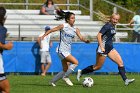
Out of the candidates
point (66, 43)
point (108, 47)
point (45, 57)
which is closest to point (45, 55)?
point (45, 57)

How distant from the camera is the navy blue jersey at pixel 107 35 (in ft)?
55.4

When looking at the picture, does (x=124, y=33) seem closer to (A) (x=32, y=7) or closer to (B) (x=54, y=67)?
(B) (x=54, y=67)

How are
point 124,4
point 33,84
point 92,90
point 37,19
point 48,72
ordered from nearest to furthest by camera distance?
point 92,90, point 33,84, point 48,72, point 37,19, point 124,4

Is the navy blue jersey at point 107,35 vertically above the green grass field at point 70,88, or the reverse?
the navy blue jersey at point 107,35

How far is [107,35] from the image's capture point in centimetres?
1702

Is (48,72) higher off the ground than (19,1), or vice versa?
(19,1)

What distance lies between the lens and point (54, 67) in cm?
2316

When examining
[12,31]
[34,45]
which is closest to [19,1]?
[12,31]

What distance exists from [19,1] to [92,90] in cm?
1571

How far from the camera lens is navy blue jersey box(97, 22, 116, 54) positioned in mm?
16875

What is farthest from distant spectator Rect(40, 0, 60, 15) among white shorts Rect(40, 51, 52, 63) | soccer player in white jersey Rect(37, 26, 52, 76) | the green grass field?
the green grass field

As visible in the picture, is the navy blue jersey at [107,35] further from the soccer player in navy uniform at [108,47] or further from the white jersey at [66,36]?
the white jersey at [66,36]

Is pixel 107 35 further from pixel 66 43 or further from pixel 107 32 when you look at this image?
pixel 66 43

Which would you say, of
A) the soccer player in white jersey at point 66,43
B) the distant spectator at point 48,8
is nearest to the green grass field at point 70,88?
the soccer player in white jersey at point 66,43
